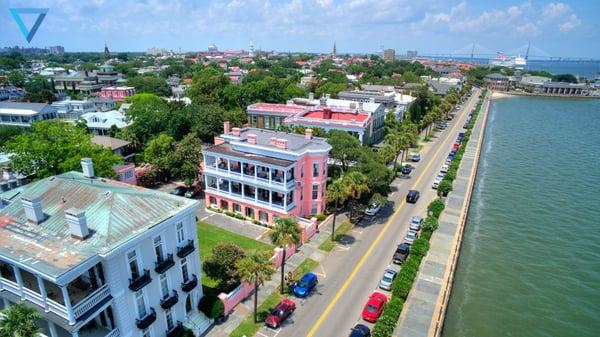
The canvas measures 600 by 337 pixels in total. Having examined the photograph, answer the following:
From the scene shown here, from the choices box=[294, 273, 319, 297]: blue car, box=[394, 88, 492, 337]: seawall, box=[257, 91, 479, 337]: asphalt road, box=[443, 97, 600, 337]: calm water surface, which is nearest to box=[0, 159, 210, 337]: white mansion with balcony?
box=[257, 91, 479, 337]: asphalt road

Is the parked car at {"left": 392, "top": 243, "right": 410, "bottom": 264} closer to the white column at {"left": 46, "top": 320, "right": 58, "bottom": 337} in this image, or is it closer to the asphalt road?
the asphalt road

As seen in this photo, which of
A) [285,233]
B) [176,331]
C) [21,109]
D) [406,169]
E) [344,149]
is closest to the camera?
[176,331]

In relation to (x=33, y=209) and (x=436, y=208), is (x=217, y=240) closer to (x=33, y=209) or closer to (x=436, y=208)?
(x=33, y=209)

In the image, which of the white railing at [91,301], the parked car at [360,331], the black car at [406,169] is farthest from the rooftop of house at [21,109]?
the parked car at [360,331]

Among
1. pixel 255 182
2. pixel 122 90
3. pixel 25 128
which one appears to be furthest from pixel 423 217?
pixel 122 90

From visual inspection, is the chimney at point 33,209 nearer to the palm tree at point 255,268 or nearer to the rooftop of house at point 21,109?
the palm tree at point 255,268

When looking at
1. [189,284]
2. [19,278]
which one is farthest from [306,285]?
[19,278]
